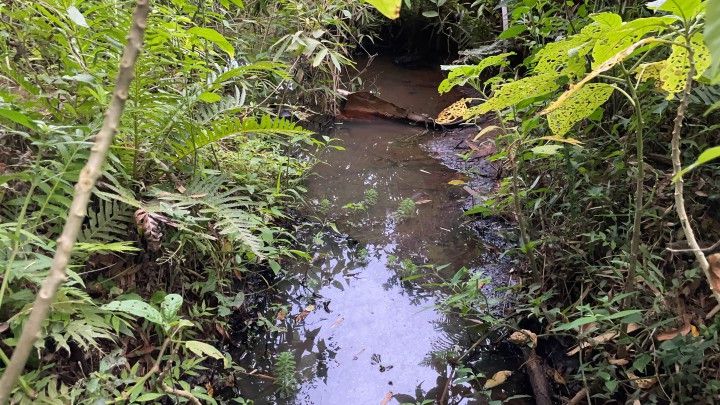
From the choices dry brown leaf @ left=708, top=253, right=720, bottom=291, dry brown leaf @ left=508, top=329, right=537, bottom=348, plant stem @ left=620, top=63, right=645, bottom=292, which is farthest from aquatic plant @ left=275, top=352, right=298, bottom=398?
dry brown leaf @ left=708, top=253, right=720, bottom=291

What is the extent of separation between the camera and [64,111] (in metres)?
1.63

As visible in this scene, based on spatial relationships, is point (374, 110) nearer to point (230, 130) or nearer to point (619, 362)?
point (230, 130)

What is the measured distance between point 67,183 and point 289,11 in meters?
2.13

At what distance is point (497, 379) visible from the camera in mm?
1803

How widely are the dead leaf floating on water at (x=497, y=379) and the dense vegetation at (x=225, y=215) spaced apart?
0.18 m

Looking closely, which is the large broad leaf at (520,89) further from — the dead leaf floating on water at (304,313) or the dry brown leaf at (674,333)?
the dead leaf floating on water at (304,313)

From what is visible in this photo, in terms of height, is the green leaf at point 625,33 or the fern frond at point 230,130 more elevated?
the green leaf at point 625,33

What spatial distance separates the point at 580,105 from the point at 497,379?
1111 mm

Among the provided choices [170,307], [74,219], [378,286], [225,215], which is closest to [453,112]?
[225,215]

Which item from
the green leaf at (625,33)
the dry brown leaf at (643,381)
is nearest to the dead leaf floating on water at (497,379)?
the dry brown leaf at (643,381)

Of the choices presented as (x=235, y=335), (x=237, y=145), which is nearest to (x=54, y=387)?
(x=235, y=335)

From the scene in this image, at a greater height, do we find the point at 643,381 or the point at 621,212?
the point at 621,212

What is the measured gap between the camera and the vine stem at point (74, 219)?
1.04 feet

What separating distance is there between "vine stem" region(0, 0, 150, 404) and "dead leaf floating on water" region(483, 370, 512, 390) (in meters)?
1.70
